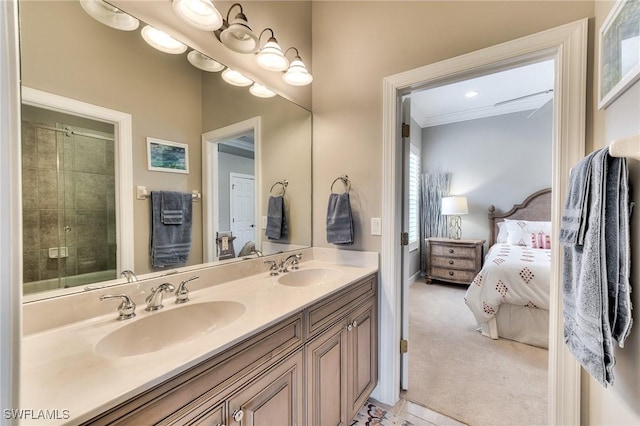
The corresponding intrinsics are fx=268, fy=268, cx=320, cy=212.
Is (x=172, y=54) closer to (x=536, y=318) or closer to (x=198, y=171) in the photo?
(x=198, y=171)

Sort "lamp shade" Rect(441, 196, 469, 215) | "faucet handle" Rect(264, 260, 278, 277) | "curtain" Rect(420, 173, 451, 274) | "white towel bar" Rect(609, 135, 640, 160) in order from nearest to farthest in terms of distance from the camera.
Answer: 1. "white towel bar" Rect(609, 135, 640, 160)
2. "faucet handle" Rect(264, 260, 278, 277)
3. "lamp shade" Rect(441, 196, 469, 215)
4. "curtain" Rect(420, 173, 451, 274)

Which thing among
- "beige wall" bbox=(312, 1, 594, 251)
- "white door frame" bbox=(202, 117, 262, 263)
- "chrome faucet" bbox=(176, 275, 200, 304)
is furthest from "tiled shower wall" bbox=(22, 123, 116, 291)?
"beige wall" bbox=(312, 1, 594, 251)

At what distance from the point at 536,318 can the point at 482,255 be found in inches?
67.0

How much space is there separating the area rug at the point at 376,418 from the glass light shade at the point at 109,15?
228 cm

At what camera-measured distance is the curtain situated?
454cm

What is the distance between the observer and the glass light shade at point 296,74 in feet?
5.85

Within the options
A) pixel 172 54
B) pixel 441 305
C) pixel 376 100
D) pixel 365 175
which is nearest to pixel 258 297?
pixel 365 175

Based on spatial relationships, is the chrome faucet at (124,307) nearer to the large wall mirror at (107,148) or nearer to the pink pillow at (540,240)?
the large wall mirror at (107,148)

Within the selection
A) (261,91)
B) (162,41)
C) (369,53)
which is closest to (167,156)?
(162,41)

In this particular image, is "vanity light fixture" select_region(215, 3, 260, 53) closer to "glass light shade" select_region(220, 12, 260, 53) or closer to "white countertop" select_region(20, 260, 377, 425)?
"glass light shade" select_region(220, 12, 260, 53)

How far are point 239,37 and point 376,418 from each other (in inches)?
90.9

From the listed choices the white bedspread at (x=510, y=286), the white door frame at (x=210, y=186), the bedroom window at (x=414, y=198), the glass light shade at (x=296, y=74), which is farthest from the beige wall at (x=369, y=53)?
the bedroom window at (x=414, y=198)

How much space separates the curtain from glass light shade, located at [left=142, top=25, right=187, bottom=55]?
13.9 ft

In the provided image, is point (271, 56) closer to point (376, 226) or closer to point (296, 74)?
point (296, 74)
